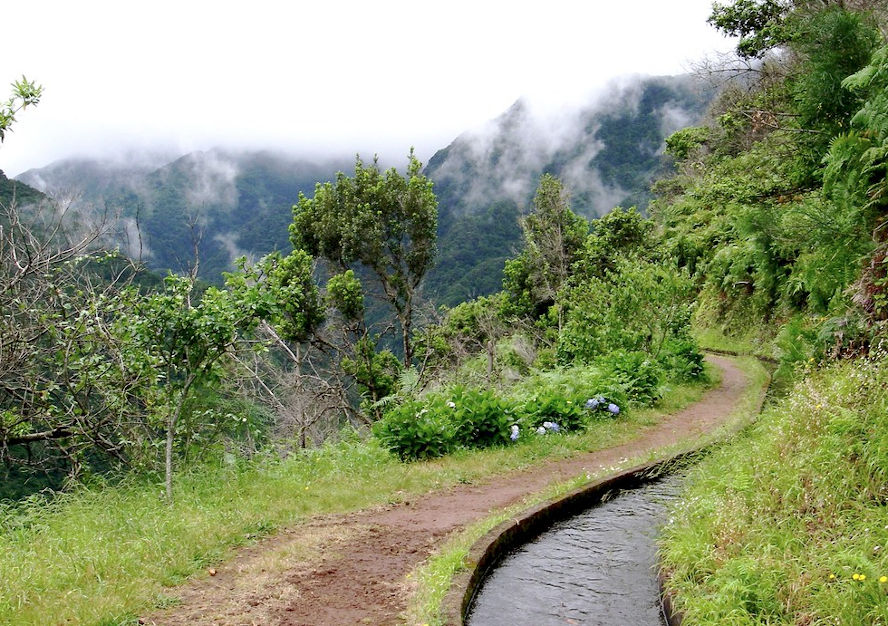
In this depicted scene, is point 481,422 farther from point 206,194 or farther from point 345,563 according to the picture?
point 206,194

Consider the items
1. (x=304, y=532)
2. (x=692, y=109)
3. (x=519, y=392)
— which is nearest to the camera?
(x=304, y=532)

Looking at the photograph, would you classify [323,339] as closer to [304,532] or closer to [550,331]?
[550,331]

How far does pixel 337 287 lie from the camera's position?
18234mm

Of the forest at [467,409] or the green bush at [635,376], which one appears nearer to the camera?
the forest at [467,409]

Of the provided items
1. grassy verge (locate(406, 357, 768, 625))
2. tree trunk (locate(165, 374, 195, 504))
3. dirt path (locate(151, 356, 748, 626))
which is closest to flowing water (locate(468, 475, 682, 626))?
grassy verge (locate(406, 357, 768, 625))

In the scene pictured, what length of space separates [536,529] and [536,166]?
223 ft

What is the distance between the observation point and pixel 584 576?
5.54 metres

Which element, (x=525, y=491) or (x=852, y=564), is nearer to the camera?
(x=852, y=564)

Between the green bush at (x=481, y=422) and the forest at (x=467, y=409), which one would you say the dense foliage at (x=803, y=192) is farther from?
the green bush at (x=481, y=422)

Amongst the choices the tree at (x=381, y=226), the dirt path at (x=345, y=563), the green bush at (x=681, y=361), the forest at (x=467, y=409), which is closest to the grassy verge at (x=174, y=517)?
the forest at (x=467, y=409)

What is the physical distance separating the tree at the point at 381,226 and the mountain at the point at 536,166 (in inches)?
765

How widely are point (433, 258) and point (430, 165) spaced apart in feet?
182

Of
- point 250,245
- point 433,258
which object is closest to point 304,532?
point 433,258

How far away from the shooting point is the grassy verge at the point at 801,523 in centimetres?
394
